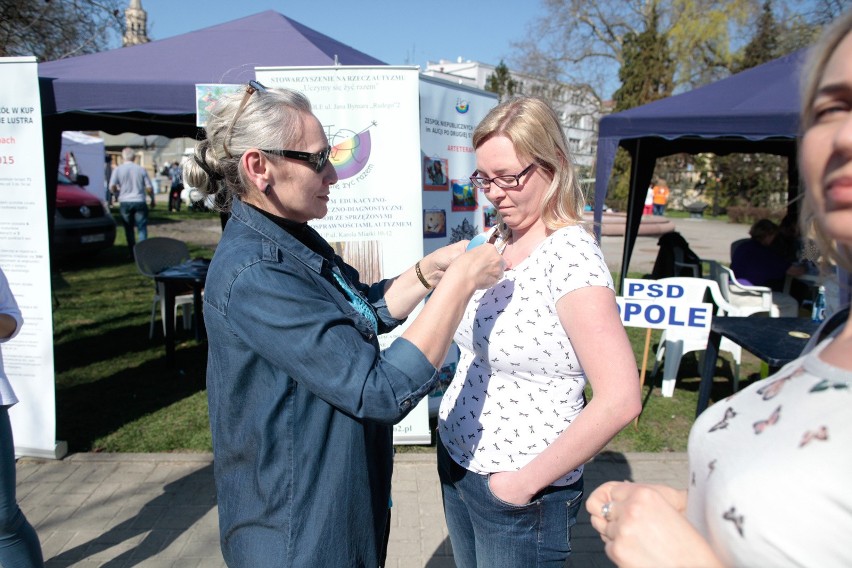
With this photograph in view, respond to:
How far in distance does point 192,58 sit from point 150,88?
77cm

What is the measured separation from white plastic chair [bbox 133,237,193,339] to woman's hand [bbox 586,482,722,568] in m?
6.48

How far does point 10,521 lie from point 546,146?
2.37 metres

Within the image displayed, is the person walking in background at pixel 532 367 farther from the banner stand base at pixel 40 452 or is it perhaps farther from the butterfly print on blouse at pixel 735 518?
the banner stand base at pixel 40 452

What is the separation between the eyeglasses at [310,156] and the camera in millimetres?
1396

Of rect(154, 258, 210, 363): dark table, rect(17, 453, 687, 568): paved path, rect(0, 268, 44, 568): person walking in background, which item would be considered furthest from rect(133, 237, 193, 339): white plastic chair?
rect(0, 268, 44, 568): person walking in background

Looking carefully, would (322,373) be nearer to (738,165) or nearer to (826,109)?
(826,109)

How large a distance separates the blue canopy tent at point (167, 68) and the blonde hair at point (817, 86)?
3.26 meters

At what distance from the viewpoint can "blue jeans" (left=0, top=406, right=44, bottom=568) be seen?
7.12 feet

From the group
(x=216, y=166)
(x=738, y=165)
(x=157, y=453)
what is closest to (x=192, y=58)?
(x=157, y=453)

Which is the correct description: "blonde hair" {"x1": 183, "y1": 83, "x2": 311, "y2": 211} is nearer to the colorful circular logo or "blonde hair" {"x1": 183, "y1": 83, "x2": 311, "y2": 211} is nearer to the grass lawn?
the colorful circular logo

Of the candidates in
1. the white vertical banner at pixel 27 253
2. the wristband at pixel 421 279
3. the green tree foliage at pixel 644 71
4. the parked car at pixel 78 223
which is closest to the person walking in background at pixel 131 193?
the parked car at pixel 78 223

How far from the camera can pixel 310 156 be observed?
1.45 metres

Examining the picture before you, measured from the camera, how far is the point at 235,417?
1320 mm

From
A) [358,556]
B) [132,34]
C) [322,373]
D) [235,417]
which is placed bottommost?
[358,556]
